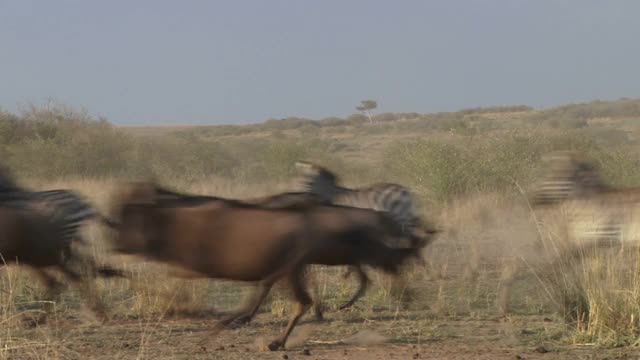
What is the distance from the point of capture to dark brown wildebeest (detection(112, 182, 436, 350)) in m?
6.93

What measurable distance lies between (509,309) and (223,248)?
12.3 ft

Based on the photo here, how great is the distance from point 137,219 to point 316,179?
3853 millimetres

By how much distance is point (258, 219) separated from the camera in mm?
7039

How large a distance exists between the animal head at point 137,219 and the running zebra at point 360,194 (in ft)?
11.2

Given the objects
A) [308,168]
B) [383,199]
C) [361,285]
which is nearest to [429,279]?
[383,199]

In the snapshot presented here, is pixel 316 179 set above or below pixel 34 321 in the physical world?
above

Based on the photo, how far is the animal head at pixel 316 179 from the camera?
34.3 ft

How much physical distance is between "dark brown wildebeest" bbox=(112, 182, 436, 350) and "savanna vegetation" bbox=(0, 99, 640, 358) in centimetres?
69

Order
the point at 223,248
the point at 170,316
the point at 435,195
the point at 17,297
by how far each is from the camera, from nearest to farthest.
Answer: the point at 223,248 < the point at 170,316 < the point at 17,297 < the point at 435,195

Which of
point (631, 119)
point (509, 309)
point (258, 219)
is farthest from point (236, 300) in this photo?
point (631, 119)

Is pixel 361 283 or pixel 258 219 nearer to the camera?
pixel 258 219

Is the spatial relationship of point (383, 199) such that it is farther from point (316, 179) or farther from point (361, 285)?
point (361, 285)

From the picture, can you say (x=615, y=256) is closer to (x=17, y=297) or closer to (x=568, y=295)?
(x=568, y=295)

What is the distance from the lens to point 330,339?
8094mm
